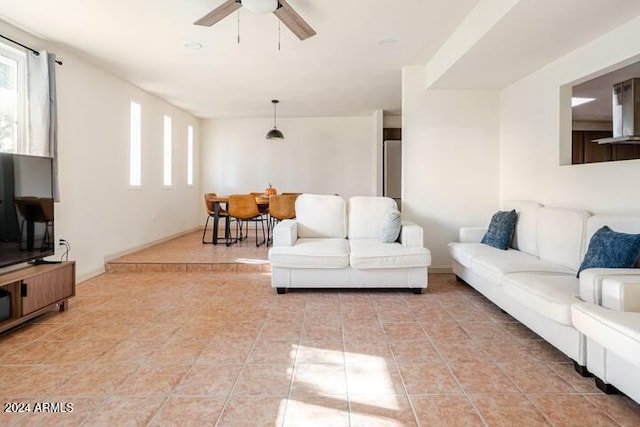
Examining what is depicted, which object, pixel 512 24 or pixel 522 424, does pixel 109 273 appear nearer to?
pixel 522 424

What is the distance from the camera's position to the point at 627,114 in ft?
12.7

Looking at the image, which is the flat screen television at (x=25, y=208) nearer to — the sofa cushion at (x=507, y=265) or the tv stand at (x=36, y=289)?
the tv stand at (x=36, y=289)

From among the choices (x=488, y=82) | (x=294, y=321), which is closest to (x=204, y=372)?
(x=294, y=321)

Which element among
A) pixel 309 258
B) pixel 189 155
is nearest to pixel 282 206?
pixel 309 258

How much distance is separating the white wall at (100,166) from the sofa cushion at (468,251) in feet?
13.9

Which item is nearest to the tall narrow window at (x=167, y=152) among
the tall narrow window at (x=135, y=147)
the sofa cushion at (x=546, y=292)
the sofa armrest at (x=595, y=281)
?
the tall narrow window at (x=135, y=147)

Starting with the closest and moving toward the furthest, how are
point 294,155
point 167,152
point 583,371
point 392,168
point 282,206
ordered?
1. point 583,371
2. point 282,206
3. point 167,152
4. point 392,168
5. point 294,155

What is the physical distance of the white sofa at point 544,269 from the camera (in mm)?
2037

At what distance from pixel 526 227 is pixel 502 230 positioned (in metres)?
0.22

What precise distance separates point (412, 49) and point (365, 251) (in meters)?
2.28

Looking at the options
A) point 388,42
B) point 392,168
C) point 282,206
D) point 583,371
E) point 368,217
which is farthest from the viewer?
point 392,168

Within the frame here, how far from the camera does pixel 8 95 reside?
3.29 metres

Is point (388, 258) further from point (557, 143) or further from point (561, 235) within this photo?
point (557, 143)

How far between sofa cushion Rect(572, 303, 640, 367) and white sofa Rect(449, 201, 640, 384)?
0.55ft
